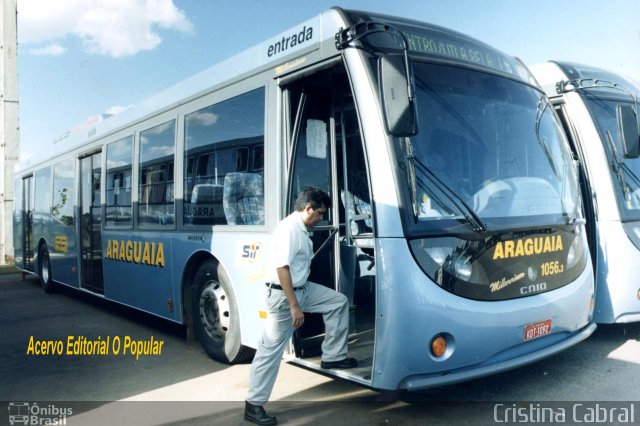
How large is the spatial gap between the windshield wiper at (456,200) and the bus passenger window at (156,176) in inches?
132

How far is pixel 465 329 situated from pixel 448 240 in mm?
595

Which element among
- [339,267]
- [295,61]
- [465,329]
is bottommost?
[465,329]

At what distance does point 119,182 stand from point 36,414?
3.71 meters

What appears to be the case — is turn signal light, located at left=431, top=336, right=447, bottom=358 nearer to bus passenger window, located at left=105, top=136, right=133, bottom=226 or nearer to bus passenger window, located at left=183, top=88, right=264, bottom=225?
bus passenger window, located at left=183, top=88, right=264, bottom=225

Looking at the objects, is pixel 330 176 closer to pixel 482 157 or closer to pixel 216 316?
pixel 482 157

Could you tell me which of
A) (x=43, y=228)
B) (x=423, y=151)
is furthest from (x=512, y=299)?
(x=43, y=228)

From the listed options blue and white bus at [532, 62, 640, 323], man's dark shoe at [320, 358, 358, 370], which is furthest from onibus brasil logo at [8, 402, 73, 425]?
blue and white bus at [532, 62, 640, 323]

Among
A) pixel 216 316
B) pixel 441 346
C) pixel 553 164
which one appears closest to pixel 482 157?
pixel 553 164

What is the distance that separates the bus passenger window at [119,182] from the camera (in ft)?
23.8

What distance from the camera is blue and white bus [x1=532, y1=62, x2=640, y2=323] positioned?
17.3ft

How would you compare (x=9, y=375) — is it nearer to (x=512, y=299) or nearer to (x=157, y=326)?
(x=157, y=326)

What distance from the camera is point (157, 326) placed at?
25.0 feet

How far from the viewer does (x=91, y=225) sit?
28.2 feet

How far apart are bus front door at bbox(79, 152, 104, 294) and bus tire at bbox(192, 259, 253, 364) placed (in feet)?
10.4
